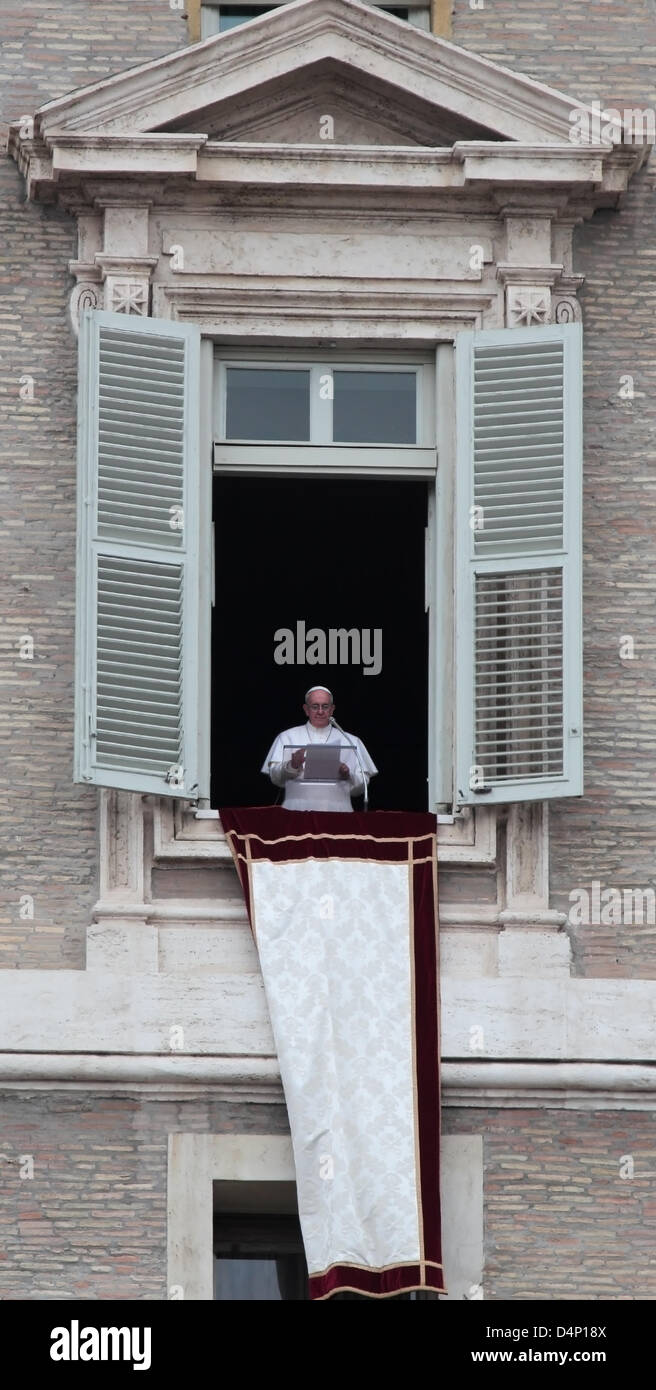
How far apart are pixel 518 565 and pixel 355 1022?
235 cm

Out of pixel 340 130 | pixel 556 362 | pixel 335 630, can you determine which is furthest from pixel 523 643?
pixel 335 630

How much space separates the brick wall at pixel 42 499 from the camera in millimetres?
19297

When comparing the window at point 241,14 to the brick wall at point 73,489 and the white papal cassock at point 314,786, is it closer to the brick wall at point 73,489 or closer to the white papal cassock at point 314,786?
the brick wall at point 73,489

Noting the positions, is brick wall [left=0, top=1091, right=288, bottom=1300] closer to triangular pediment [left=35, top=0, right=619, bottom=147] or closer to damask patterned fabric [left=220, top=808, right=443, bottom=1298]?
damask patterned fabric [left=220, top=808, right=443, bottom=1298]

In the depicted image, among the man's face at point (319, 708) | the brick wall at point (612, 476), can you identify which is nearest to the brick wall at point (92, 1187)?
the brick wall at point (612, 476)

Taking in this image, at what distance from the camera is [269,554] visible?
24.3m

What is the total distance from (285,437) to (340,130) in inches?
60.5

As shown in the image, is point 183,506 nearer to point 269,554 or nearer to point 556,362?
point 556,362

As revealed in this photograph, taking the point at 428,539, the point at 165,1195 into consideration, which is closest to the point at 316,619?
the point at 428,539

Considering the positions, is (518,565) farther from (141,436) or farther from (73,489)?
(73,489)

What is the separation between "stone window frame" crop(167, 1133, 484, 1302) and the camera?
61.2 feet

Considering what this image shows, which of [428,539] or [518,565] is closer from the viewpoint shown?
[518,565]

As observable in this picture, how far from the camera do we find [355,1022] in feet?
61.9

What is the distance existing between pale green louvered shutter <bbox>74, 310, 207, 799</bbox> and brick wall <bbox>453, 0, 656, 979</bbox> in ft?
6.16
